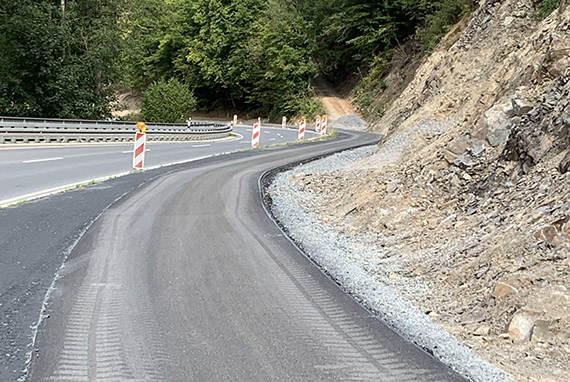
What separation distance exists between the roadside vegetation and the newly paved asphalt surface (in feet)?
45.6

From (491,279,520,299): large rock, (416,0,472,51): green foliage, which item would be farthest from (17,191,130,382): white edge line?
(416,0,472,51): green foliage

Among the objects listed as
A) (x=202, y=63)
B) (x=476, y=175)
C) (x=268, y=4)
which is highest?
(x=268, y=4)

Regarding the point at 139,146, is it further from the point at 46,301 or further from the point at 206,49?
the point at 206,49

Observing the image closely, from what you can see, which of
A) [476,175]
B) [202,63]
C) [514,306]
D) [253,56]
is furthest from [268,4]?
[514,306]

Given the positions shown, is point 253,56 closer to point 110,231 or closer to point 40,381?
point 110,231

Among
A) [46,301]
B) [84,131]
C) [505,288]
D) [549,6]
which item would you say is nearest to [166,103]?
[84,131]

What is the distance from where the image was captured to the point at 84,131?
28141 millimetres

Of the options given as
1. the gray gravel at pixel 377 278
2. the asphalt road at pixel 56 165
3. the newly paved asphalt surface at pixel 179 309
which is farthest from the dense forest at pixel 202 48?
the newly paved asphalt surface at pixel 179 309

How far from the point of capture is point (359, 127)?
49.8m

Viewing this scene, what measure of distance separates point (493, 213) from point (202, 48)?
70.7m

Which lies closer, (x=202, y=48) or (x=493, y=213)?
(x=493, y=213)

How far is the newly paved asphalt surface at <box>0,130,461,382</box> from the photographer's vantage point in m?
3.93

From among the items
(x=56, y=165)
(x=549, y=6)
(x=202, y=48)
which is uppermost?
(x=202, y=48)

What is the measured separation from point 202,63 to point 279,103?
52.0 feet
